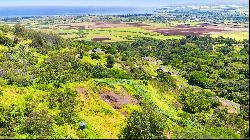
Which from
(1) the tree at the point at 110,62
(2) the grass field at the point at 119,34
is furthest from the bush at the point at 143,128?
(2) the grass field at the point at 119,34

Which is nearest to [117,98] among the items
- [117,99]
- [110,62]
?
[117,99]

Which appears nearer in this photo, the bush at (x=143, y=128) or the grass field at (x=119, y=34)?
the bush at (x=143, y=128)

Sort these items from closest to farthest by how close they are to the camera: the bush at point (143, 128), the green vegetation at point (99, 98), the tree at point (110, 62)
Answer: the bush at point (143, 128) < the green vegetation at point (99, 98) < the tree at point (110, 62)

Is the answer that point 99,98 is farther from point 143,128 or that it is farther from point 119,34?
point 119,34

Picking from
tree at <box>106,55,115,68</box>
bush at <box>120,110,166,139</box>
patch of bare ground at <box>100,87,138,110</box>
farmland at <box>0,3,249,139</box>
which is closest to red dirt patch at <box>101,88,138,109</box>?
patch of bare ground at <box>100,87,138,110</box>

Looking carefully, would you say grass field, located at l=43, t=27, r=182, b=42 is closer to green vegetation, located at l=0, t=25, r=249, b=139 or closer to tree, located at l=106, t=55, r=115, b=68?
green vegetation, located at l=0, t=25, r=249, b=139

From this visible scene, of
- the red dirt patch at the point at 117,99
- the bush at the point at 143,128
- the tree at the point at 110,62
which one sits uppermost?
the bush at the point at 143,128

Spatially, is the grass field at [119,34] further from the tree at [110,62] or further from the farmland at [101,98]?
the tree at [110,62]

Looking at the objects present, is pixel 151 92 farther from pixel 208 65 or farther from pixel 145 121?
pixel 208 65
